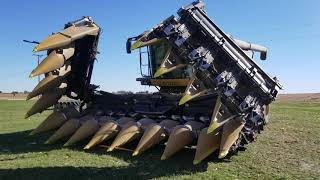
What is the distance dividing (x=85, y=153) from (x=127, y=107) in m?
2.30

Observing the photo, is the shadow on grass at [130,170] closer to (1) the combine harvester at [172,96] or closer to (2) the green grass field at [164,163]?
(2) the green grass field at [164,163]

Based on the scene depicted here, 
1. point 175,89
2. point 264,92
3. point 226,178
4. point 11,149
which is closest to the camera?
point 226,178

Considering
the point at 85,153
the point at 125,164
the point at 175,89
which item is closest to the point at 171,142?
the point at 125,164

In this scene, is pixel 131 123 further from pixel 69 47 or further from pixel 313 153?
pixel 313 153

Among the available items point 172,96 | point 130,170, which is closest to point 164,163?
point 130,170

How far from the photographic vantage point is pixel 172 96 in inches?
458

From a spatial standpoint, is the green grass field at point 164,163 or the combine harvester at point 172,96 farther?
the combine harvester at point 172,96

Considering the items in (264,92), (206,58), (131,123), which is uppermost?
(206,58)

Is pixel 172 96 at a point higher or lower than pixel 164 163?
higher

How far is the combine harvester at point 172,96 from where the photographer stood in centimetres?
884

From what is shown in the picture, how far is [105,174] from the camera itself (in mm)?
Result: 8805

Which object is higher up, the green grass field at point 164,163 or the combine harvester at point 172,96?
the combine harvester at point 172,96

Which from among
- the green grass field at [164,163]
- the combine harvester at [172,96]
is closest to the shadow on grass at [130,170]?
the green grass field at [164,163]

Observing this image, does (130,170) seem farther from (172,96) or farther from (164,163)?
(172,96)
